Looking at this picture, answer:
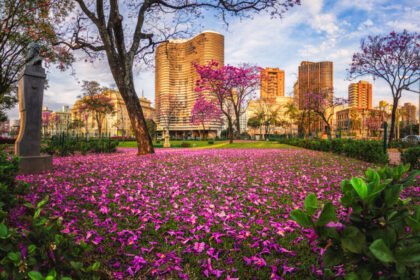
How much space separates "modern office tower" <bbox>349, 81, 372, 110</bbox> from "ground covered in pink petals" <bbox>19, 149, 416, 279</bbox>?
71.1m

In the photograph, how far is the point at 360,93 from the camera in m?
69.2

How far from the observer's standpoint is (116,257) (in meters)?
2.60

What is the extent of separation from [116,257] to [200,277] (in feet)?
3.19

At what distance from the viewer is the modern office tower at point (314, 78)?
33.8 m

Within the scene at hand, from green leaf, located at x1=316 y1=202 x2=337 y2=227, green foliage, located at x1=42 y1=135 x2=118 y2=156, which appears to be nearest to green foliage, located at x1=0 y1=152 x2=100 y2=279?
green leaf, located at x1=316 y1=202 x2=337 y2=227

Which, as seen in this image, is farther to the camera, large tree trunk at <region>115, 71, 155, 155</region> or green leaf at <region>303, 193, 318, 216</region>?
large tree trunk at <region>115, 71, 155, 155</region>

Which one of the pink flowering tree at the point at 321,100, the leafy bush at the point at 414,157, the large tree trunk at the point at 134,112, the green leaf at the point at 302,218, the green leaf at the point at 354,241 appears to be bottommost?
the leafy bush at the point at 414,157

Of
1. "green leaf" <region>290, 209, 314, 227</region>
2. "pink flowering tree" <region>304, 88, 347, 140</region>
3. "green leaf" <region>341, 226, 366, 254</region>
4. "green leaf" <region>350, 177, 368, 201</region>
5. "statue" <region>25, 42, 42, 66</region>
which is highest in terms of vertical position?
"pink flowering tree" <region>304, 88, 347, 140</region>

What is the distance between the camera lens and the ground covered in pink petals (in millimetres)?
2457

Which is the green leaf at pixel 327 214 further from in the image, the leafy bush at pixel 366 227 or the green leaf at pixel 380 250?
the green leaf at pixel 380 250

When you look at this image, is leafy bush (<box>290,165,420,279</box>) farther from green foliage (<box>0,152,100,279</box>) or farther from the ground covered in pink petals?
the ground covered in pink petals

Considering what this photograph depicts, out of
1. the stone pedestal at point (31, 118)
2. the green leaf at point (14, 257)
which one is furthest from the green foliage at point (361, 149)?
the stone pedestal at point (31, 118)

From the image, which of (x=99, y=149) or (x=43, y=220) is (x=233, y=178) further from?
(x=99, y=149)

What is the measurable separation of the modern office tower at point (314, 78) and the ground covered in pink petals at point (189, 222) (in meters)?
30.3
